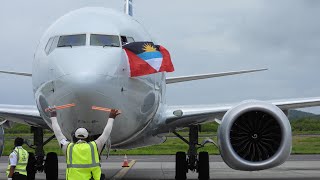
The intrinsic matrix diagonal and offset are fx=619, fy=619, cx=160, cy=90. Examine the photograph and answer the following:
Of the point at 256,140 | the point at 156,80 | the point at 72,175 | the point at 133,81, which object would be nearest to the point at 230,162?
the point at 256,140

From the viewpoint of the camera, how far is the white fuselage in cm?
918

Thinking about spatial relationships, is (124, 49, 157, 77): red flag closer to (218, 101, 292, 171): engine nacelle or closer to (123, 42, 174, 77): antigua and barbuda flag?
(123, 42, 174, 77): antigua and barbuda flag

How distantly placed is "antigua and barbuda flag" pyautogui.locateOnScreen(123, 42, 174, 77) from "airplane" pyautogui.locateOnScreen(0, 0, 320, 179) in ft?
0.49

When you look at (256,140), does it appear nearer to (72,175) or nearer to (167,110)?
(167,110)

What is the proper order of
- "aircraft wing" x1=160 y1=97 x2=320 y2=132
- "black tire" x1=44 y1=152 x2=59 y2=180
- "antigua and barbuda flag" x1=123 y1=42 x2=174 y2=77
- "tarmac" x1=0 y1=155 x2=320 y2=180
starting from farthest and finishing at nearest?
"tarmac" x1=0 y1=155 x2=320 y2=180, "black tire" x1=44 y1=152 x2=59 y2=180, "aircraft wing" x1=160 y1=97 x2=320 y2=132, "antigua and barbuda flag" x1=123 y1=42 x2=174 y2=77

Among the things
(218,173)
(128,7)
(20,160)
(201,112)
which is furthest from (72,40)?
(218,173)

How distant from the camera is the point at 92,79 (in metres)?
9.03

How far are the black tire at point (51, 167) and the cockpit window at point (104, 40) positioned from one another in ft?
17.8

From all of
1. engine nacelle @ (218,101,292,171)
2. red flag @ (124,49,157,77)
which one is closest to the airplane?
engine nacelle @ (218,101,292,171)

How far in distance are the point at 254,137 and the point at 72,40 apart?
4.30 meters

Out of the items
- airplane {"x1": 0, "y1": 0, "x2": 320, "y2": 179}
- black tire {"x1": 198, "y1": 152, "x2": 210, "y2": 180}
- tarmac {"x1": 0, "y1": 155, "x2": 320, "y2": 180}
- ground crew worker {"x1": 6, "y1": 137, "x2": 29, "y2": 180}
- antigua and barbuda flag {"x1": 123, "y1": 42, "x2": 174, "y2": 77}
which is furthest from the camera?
tarmac {"x1": 0, "y1": 155, "x2": 320, "y2": 180}

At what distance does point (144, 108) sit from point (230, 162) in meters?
2.20

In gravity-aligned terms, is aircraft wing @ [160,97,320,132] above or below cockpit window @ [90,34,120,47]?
below

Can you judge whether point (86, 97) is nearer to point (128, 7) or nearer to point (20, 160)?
point (20, 160)
